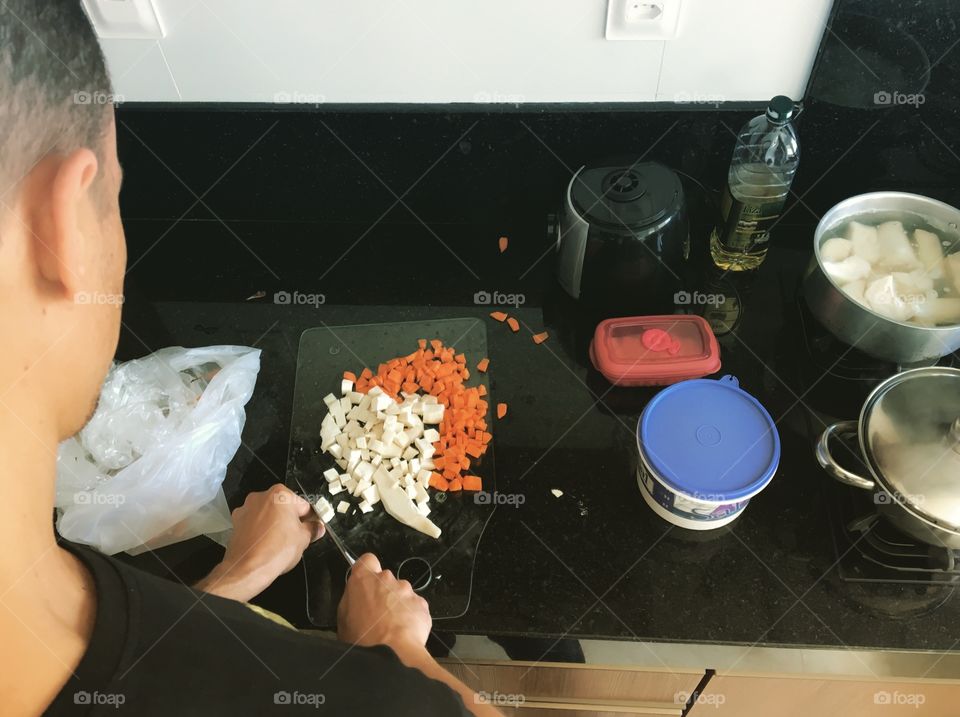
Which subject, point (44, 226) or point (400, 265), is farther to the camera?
point (400, 265)

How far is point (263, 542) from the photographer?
0.86 m

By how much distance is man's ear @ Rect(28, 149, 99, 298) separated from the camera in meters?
0.50

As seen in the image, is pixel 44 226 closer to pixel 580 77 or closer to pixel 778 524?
pixel 580 77

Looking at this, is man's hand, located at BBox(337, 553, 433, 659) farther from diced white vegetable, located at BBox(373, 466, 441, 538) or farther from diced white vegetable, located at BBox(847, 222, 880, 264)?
diced white vegetable, located at BBox(847, 222, 880, 264)

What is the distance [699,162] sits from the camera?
3.53ft

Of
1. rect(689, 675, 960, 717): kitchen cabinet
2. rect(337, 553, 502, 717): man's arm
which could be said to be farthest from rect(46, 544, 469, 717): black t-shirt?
rect(689, 675, 960, 717): kitchen cabinet

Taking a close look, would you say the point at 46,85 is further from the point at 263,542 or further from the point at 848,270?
the point at 848,270

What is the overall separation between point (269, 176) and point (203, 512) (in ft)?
1.64

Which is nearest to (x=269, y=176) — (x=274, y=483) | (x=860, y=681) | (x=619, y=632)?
(x=274, y=483)

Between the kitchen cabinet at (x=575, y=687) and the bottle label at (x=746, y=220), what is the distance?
56 cm

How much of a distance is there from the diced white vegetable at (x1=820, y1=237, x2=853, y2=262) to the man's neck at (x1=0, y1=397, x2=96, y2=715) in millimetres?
869

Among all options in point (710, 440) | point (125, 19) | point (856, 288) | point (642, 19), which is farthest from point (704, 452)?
point (125, 19)

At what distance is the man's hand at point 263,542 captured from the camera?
848 mm

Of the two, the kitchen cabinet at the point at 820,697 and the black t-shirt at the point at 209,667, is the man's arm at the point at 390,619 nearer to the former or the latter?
the black t-shirt at the point at 209,667
